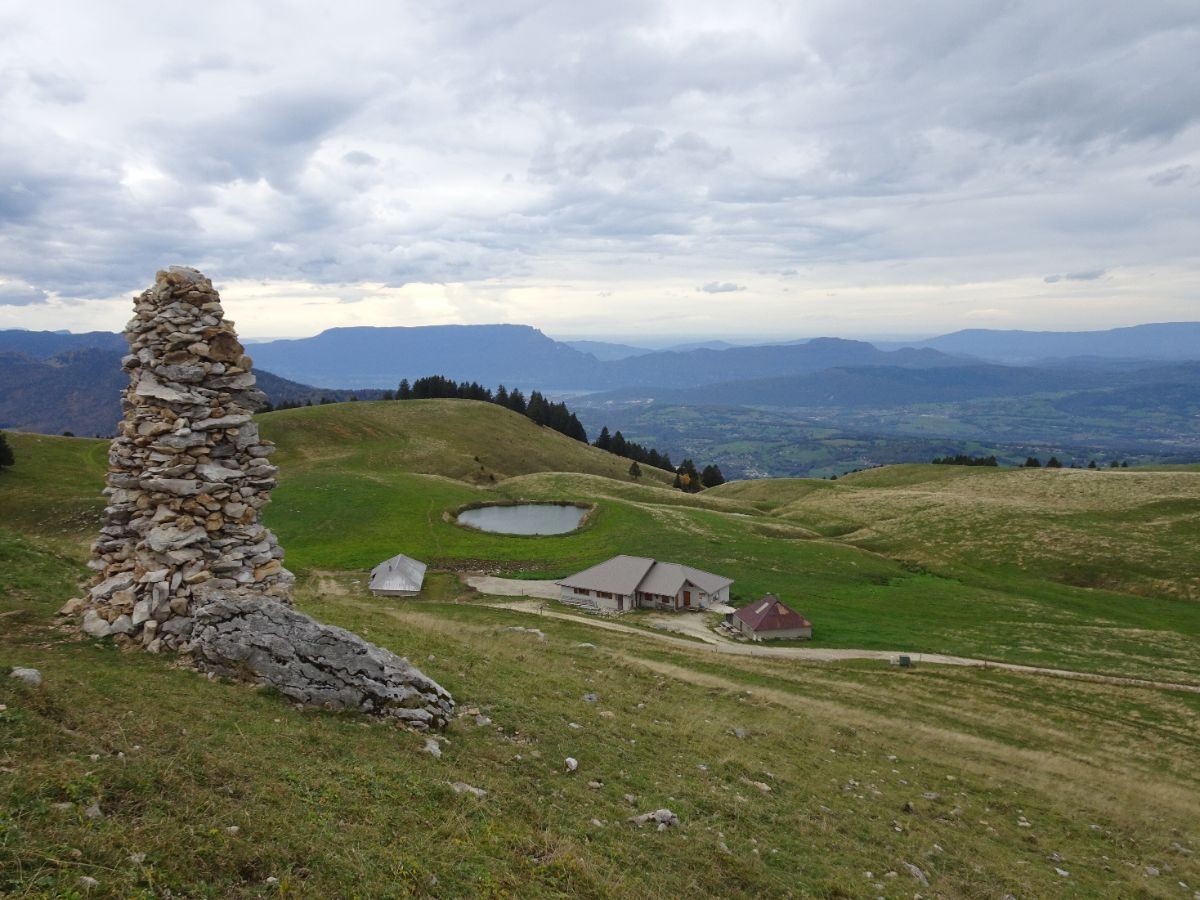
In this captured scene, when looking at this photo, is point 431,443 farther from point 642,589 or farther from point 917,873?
point 917,873

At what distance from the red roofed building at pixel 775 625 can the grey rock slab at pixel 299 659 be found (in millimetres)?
37165

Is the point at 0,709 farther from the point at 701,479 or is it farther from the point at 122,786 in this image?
the point at 701,479

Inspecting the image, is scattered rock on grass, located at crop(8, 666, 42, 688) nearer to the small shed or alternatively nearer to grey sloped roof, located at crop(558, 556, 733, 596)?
the small shed

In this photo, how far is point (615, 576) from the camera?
2248 inches

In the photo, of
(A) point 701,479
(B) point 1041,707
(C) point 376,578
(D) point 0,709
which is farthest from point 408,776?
(A) point 701,479

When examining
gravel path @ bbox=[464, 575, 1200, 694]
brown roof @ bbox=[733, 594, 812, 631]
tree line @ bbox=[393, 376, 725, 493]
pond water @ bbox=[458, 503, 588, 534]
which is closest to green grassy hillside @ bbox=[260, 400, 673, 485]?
tree line @ bbox=[393, 376, 725, 493]

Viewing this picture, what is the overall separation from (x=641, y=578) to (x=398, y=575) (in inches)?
806

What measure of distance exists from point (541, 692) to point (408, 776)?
9.35m

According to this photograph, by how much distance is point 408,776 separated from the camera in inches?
464

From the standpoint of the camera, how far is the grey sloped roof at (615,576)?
55550mm

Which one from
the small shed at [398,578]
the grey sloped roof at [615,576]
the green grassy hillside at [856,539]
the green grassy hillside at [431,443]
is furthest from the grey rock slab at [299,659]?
the green grassy hillside at [431,443]

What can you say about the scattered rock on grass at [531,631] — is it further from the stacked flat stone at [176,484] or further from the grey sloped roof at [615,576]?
the stacked flat stone at [176,484]

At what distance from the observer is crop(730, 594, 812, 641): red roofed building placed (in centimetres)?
4822

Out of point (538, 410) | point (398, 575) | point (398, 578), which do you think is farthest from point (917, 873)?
point (538, 410)
